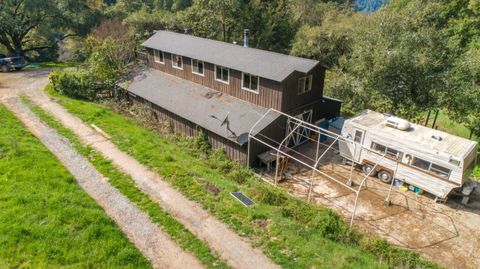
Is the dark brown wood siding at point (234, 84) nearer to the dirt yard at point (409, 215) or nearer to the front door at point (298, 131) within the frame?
the front door at point (298, 131)

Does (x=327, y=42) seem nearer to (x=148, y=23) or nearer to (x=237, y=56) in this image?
(x=237, y=56)

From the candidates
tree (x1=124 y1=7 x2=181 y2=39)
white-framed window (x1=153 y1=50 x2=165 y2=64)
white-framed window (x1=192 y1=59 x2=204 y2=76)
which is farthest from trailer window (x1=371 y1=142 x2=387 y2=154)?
tree (x1=124 y1=7 x2=181 y2=39)

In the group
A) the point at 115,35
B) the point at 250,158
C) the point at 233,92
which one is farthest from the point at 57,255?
the point at 115,35

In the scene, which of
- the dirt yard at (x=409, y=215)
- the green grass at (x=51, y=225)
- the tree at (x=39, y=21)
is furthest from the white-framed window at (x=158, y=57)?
the tree at (x=39, y=21)

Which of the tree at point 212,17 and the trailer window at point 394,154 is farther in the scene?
the tree at point 212,17

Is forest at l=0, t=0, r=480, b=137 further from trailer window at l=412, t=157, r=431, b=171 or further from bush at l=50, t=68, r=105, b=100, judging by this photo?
trailer window at l=412, t=157, r=431, b=171

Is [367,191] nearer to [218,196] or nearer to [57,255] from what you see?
[218,196]

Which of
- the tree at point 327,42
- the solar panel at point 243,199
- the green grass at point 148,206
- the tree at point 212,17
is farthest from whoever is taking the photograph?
the tree at point 212,17
